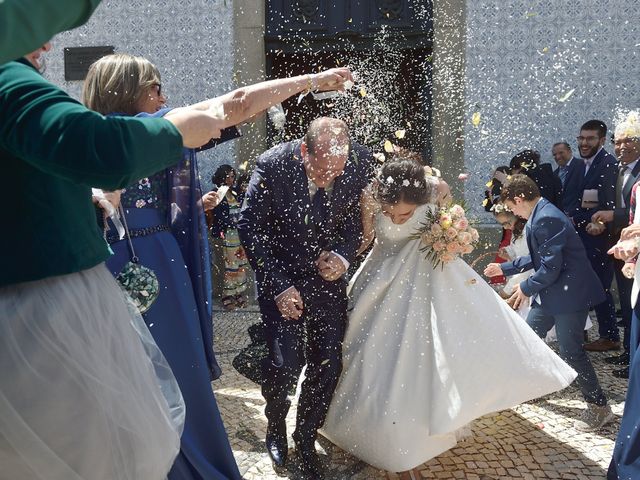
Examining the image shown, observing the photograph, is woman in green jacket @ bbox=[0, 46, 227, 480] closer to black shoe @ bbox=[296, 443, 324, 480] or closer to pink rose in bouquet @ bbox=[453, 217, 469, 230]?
black shoe @ bbox=[296, 443, 324, 480]

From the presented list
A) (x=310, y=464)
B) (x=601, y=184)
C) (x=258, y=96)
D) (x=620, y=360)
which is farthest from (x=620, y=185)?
(x=258, y=96)

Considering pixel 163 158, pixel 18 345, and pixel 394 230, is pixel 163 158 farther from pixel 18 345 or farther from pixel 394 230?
pixel 394 230

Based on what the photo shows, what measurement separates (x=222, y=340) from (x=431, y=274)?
3.65 metres

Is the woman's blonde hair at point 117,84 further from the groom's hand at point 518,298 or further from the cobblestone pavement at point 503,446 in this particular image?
the groom's hand at point 518,298

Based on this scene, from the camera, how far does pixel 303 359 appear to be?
3.80 meters

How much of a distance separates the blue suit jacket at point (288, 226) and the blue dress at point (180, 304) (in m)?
0.49

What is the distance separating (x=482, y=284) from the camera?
3846mm

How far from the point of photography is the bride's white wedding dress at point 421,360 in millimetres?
3510

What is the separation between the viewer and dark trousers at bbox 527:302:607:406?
14.1 feet

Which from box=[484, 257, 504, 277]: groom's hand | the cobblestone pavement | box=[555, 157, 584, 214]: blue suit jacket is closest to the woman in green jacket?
the cobblestone pavement

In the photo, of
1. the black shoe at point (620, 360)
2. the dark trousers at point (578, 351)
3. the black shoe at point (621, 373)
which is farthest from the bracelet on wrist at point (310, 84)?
the black shoe at point (620, 360)

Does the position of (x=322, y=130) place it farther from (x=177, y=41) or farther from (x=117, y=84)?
(x=177, y=41)

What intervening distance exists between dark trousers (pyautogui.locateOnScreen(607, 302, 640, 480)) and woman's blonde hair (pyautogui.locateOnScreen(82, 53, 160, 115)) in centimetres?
248

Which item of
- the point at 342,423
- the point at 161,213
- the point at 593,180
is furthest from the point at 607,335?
the point at 161,213
